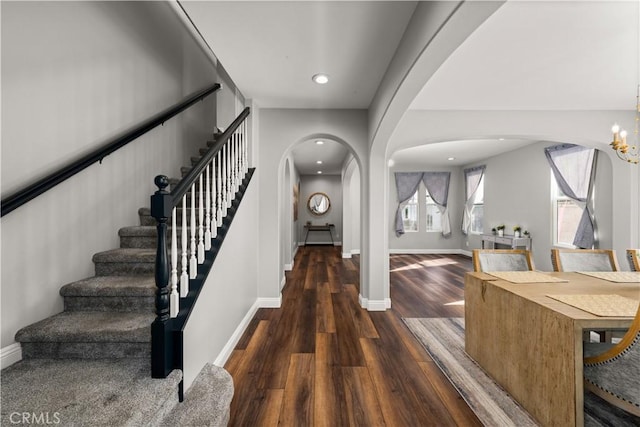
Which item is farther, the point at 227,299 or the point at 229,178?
the point at 229,178

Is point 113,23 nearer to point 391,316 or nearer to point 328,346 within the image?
point 328,346

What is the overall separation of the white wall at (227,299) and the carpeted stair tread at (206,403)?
64mm

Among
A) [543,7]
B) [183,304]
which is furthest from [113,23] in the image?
[543,7]

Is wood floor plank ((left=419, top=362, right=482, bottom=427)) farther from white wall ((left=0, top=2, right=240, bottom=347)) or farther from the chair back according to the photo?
white wall ((left=0, top=2, right=240, bottom=347))

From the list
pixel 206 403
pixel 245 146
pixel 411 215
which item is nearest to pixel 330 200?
pixel 411 215

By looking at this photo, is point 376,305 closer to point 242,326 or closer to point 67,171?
point 242,326

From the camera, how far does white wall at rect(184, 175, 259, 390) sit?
1.70 m

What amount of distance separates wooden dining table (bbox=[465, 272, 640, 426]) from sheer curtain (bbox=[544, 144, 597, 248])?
2.88 meters

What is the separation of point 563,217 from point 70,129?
7015mm

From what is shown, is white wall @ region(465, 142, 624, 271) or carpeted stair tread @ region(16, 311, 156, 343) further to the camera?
white wall @ region(465, 142, 624, 271)

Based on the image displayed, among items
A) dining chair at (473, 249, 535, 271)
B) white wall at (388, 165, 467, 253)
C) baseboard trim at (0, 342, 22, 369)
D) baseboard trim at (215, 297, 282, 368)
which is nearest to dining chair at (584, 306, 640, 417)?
dining chair at (473, 249, 535, 271)

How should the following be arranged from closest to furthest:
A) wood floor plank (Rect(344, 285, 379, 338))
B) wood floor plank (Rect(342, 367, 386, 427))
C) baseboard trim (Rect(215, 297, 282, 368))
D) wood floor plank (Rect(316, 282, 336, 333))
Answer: wood floor plank (Rect(342, 367, 386, 427)) → baseboard trim (Rect(215, 297, 282, 368)) → wood floor plank (Rect(344, 285, 379, 338)) → wood floor plank (Rect(316, 282, 336, 333))

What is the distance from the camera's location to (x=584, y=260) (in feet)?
8.79

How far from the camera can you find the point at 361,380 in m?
1.99
